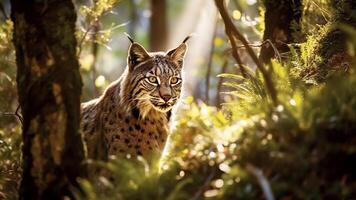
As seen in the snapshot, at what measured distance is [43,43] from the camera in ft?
16.7

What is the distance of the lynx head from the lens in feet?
24.0

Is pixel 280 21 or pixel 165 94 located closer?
pixel 165 94

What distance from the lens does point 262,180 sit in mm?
4285

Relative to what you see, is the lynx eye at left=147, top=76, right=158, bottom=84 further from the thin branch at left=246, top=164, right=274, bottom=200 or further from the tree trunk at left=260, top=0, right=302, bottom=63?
the thin branch at left=246, top=164, right=274, bottom=200

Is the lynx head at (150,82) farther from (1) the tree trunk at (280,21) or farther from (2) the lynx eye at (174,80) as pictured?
(1) the tree trunk at (280,21)

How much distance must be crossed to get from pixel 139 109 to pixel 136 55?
22.4 inches

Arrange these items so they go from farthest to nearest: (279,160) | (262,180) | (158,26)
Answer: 1. (158,26)
2. (279,160)
3. (262,180)

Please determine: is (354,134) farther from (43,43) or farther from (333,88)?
(43,43)

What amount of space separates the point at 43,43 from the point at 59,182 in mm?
963

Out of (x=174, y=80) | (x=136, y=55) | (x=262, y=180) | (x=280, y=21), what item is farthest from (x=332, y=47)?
(x=262, y=180)

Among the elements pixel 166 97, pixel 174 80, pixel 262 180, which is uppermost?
pixel 174 80

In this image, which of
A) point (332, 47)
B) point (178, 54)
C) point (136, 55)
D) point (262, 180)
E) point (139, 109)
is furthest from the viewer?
point (178, 54)

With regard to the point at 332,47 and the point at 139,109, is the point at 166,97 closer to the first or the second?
the point at 139,109

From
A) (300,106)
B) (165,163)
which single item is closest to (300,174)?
(300,106)
